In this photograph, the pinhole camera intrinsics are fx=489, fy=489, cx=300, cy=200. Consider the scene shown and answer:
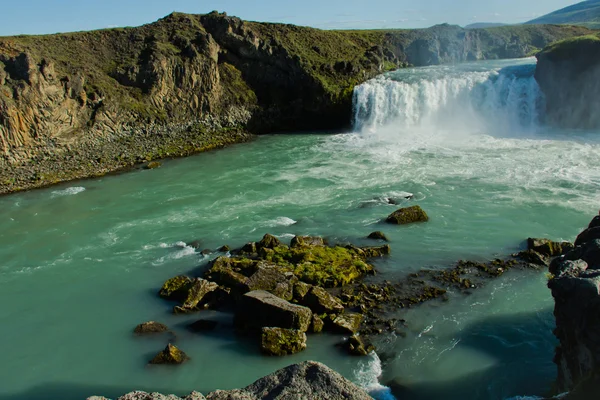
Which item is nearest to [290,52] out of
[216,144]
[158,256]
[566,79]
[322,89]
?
[322,89]

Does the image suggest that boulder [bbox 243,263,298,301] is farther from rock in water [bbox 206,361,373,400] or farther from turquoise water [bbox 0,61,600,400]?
rock in water [bbox 206,361,373,400]

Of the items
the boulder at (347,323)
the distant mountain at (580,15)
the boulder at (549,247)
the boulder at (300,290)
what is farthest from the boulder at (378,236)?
the distant mountain at (580,15)

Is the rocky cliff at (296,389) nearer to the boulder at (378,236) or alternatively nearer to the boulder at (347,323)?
the boulder at (347,323)

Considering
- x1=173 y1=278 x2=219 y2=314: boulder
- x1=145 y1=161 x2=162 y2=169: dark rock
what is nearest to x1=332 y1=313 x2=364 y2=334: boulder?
x1=173 y1=278 x2=219 y2=314: boulder

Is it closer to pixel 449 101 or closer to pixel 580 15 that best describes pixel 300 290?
pixel 449 101

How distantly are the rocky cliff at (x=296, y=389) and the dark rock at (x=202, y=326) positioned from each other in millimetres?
6389

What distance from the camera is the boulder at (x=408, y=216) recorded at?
2008 cm

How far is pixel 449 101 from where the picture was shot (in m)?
40.0

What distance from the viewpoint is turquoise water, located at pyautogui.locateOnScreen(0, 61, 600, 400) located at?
456 inches

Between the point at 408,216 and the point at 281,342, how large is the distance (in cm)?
979

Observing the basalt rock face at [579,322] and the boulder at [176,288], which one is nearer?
the basalt rock face at [579,322]

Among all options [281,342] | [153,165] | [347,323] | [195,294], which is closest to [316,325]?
[347,323]

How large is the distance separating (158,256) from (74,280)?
2984mm

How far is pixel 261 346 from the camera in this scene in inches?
481
